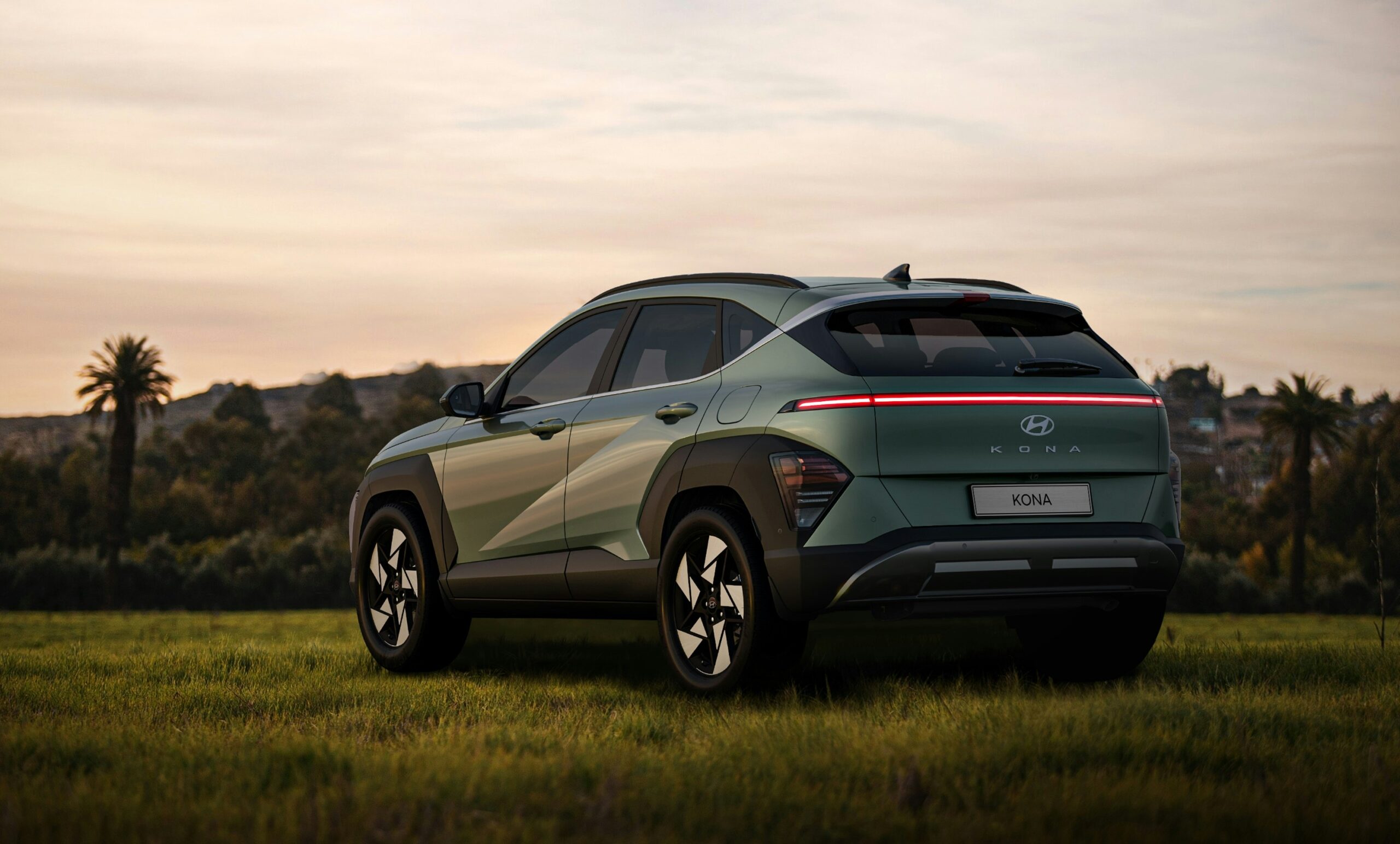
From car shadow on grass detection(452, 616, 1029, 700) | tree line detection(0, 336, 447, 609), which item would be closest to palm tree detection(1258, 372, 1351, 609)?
tree line detection(0, 336, 447, 609)

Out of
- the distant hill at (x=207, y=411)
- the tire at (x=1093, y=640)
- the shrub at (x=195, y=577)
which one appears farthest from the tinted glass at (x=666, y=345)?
the distant hill at (x=207, y=411)

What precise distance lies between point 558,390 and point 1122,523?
9.89ft

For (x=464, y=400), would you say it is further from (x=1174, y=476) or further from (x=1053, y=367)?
(x=1174, y=476)

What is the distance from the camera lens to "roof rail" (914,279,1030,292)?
7.12 metres

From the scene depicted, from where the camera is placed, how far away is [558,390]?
7.85 metres

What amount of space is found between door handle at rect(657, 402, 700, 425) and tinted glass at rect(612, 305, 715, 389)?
8.3 inches

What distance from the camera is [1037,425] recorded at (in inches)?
240

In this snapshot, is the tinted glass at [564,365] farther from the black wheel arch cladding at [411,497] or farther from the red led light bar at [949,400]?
the red led light bar at [949,400]

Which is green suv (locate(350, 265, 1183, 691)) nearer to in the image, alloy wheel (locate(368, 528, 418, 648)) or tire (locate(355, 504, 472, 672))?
tire (locate(355, 504, 472, 672))

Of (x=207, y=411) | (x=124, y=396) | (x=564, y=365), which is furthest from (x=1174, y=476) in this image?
(x=207, y=411)

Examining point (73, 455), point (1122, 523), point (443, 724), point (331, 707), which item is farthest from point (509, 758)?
point (73, 455)

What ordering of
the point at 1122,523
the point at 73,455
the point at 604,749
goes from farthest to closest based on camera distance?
the point at 73,455, the point at 1122,523, the point at 604,749

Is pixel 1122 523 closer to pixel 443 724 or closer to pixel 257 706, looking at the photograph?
pixel 443 724

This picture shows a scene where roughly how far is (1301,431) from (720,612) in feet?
285
